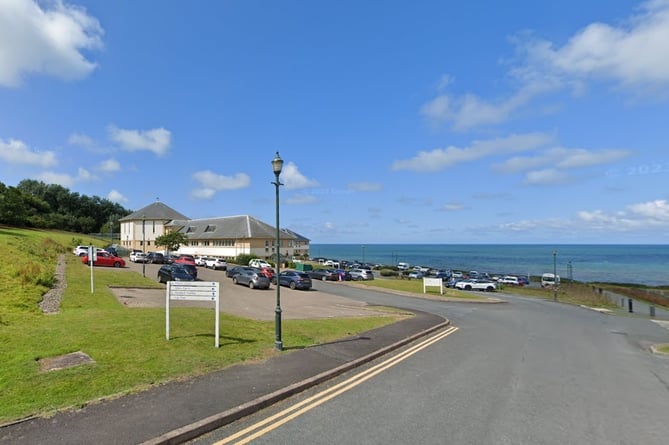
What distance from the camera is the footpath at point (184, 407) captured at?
17.6 ft

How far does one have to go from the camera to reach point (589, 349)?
14273 millimetres

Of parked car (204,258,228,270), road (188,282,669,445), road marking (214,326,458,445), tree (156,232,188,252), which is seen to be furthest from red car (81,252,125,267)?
road marking (214,326,458,445)

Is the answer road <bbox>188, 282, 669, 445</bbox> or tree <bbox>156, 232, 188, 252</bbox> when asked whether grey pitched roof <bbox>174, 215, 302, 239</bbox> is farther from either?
road <bbox>188, 282, 669, 445</bbox>

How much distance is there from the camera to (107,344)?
9359 mm

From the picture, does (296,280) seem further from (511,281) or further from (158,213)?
(158,213)

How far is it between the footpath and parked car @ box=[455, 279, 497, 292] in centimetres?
4836

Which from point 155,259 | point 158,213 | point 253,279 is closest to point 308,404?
point 253,279

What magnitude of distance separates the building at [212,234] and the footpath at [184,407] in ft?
198

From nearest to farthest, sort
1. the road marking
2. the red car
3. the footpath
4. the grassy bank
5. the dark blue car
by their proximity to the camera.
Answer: the footpath, the road marking, the grassy bank, the dark blue car, the red car

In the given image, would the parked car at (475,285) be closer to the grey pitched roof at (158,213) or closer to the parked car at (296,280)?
the parked car at (296,280)

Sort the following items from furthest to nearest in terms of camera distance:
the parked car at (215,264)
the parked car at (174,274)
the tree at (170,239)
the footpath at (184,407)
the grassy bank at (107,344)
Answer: the tree at (170,239), the parked car at (215,264), the parked car at (174,274), the grassy bank at (107,344), the footpath at (184,407)

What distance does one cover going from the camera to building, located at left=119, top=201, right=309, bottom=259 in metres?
70.4

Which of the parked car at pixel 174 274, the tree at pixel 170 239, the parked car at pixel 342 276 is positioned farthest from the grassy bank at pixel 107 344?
the tree at pixel 170 239

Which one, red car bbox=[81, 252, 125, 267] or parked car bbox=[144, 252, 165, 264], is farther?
parked car bbox=[144, 252, 165, 264]
